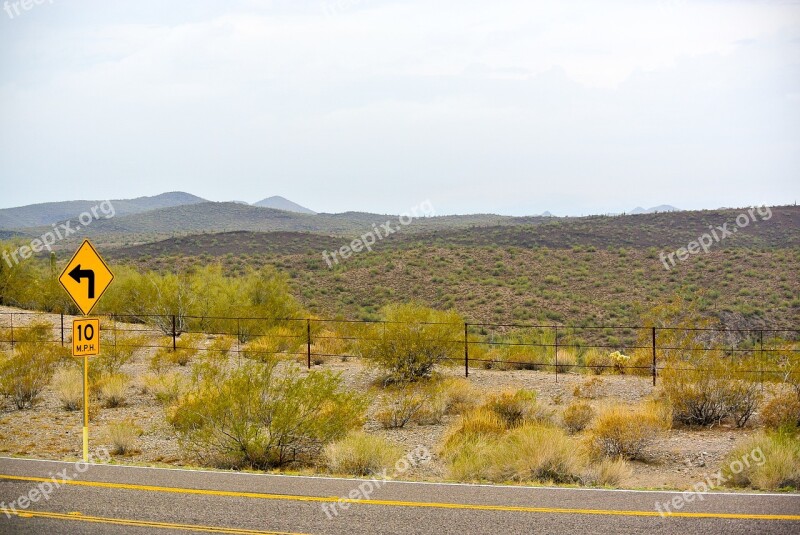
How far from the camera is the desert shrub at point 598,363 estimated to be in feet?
81.4

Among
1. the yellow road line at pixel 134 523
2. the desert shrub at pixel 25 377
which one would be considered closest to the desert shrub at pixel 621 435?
the yellow road line at pixel 134 523

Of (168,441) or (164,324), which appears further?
(164,324)

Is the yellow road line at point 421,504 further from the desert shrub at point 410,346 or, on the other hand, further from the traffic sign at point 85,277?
the desert shrub at point 410,346

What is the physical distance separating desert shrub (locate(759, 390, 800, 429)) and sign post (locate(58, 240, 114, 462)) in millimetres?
13665

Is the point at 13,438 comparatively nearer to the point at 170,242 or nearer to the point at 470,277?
the point at 470,277

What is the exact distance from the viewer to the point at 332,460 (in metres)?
12.5

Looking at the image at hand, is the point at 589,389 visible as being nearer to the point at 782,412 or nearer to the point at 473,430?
the point at 782,412

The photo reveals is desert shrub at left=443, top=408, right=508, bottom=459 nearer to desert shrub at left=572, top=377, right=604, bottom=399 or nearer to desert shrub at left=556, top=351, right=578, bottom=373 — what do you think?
desert shrub at left=572, top=377, right=604, bottom=399

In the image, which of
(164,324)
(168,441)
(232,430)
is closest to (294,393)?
(232,430)

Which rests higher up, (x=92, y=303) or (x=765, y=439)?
(x=92, y=303)

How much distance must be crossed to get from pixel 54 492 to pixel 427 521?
5117 millimetres

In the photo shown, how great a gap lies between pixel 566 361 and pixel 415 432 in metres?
11.7

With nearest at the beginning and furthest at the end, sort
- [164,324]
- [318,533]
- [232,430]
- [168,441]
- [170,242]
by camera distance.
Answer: [318,533] → [232,430] → [168,441] → [164,324] → [170,242]

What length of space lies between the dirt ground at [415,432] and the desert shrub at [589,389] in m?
0.08
